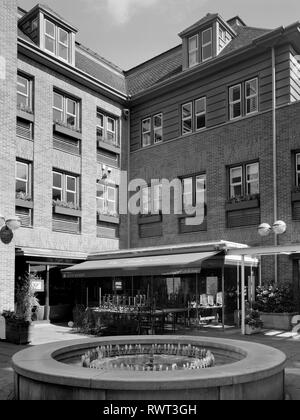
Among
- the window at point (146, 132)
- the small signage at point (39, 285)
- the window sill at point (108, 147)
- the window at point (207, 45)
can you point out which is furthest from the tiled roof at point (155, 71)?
the small signage at point (39, 285)

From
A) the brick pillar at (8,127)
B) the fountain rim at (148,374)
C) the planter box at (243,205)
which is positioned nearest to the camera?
the fountain rim at (148,374)

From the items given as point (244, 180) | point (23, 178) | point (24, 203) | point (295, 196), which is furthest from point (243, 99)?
point (24, 203)

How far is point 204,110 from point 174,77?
219 cm

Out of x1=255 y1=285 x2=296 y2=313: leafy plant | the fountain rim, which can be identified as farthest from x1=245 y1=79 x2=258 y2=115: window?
the fountain rim

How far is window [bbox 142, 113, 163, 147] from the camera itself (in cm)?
2427

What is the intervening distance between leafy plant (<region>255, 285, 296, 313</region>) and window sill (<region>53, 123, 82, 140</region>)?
10.6 metres

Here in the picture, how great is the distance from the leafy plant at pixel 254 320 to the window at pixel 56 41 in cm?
1402

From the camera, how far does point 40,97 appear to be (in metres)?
21.1

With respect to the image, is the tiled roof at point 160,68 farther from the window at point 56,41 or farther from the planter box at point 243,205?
the planter box at point 243,205

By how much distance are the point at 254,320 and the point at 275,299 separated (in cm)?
175

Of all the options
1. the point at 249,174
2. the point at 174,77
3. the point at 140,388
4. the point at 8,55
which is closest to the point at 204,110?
the point at 174,77

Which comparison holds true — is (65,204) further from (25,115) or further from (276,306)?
(276,306)

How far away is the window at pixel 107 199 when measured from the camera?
23.7 meters

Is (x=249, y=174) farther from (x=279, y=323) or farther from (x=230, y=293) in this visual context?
(x=279, y=323)
